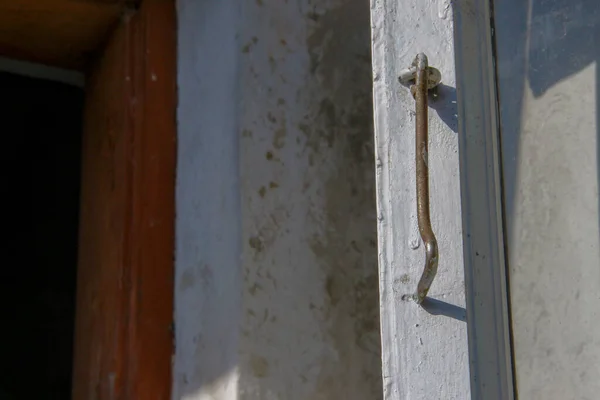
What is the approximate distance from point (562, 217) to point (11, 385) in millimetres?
1363

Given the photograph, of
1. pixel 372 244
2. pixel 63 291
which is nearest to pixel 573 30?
pixel 372 244

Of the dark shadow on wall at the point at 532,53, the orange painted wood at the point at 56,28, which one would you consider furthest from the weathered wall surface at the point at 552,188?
the orange painted wood at the point at 56,28

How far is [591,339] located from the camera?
867 millimetres

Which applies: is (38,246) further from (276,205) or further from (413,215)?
(413,215)

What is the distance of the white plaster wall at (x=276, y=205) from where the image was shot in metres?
1.15

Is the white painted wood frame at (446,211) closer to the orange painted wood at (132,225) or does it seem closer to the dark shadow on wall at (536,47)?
the dark shadow on wall at (536,47)

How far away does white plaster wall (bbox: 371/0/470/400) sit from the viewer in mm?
830

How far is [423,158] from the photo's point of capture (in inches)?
33.3

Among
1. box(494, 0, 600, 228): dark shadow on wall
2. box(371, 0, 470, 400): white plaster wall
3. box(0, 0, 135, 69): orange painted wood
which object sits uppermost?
box(0, 0, 135, 69): orange painted wood

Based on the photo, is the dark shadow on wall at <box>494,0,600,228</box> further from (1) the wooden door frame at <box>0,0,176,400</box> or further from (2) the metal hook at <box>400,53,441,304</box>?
(1) the wooden door frame at <box>0,0,176,400</box>

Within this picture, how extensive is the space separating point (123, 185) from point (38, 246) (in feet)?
2.28

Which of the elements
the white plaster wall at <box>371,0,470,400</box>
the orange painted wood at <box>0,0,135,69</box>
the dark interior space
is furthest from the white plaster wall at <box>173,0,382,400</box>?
the dark interior space

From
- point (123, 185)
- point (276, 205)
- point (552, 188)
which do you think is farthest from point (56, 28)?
point (552, 188)

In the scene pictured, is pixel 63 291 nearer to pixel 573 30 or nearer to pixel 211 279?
pixel 211 279
